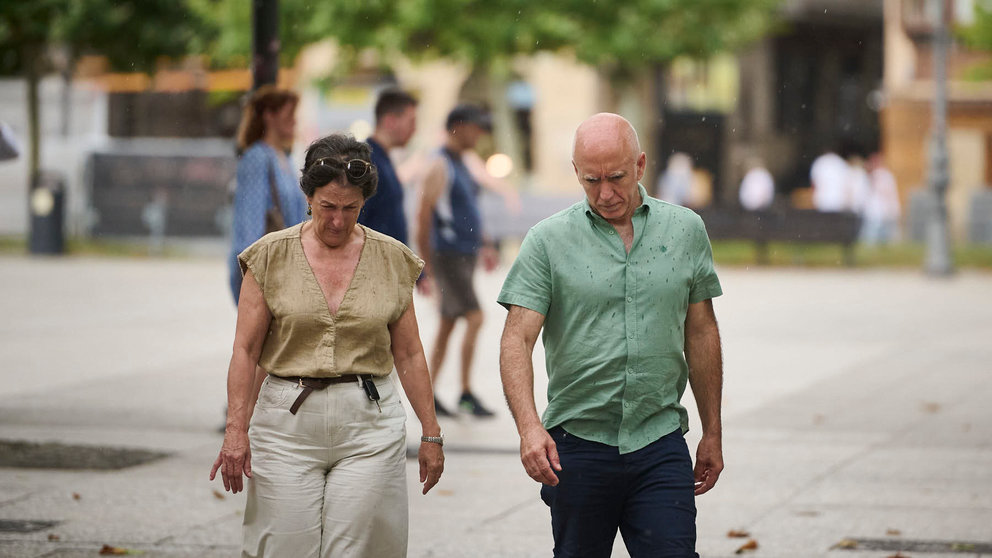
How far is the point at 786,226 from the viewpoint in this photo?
973 inches

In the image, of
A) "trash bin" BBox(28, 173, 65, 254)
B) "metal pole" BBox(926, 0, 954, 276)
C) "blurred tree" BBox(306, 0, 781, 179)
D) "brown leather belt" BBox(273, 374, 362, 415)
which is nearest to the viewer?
"brown leather belt" BBox(273, 374, 362, 415)

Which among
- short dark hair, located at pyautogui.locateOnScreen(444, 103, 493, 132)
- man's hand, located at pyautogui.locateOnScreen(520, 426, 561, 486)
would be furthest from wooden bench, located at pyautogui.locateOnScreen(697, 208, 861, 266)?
man's hand, located at pyautogui.locateOnScreen(520, 426, 561, 486)

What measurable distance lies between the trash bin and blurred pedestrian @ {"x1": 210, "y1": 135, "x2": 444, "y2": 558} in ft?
72.1

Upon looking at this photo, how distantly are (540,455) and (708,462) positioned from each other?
569mm

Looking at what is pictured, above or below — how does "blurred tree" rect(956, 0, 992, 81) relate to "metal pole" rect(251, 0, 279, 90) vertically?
above

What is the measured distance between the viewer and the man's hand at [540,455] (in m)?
4.07

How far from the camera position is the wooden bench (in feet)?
79.9

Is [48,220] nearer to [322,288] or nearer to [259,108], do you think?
[259,108]

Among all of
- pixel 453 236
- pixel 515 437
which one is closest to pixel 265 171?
pixel 453 236

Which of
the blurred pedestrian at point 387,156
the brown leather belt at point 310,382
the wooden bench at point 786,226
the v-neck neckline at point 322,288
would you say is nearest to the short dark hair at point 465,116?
the blurred pedestrian at point 387,156

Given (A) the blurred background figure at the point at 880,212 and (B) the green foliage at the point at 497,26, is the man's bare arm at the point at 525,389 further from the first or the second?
(A) the blurred background figure at the point at 880,212

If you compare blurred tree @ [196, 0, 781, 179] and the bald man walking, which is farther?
blurred tree @ [196, 0, 781, 179]

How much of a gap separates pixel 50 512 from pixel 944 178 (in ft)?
62.8

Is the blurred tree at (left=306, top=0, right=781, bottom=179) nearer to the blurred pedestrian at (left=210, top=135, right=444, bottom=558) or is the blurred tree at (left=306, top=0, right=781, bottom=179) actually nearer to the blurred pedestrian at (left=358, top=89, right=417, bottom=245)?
the blurred pedestrian at (left=358, top=89, right=417, bottom=245)
